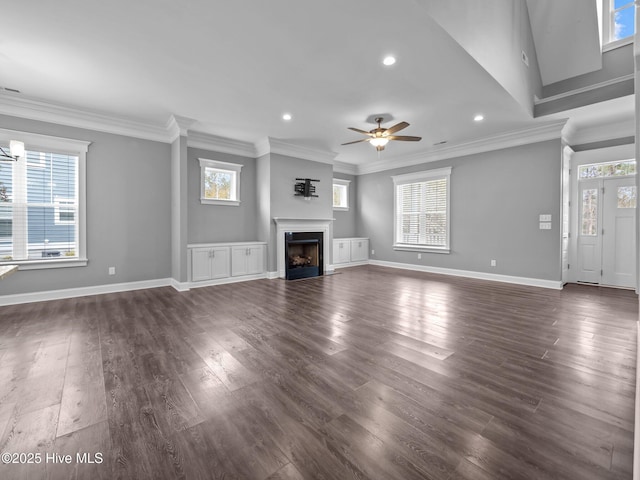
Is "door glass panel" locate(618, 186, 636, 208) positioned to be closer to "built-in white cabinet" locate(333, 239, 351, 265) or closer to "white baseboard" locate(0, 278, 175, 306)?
"built-in white cabinet" locate(333, 239, 351, 265)

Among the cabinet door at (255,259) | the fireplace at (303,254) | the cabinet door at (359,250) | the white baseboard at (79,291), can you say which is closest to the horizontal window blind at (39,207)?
the white baseboard at (79,291)

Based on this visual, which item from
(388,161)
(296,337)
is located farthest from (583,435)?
(388,161)

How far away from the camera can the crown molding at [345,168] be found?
27.7 feet

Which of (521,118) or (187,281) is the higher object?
(521,118)

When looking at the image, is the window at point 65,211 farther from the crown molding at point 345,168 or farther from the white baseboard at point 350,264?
the crown molding at point 345,168

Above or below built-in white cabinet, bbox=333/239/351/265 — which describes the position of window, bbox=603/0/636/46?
above

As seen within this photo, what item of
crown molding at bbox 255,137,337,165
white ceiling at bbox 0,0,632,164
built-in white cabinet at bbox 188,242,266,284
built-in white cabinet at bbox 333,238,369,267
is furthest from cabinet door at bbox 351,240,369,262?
white ceiling at bbox 0,0,632,164

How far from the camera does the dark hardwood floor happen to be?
1395 mm

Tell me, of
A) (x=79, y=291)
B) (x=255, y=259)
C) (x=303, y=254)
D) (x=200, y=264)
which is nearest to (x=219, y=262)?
(x=200, y=264)

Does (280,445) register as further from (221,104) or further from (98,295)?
(98,295)

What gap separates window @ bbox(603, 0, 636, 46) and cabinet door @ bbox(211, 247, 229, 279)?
776cm

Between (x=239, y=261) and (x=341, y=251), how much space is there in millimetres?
3185

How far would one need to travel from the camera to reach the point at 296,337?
2990mm

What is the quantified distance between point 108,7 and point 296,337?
3509mm
